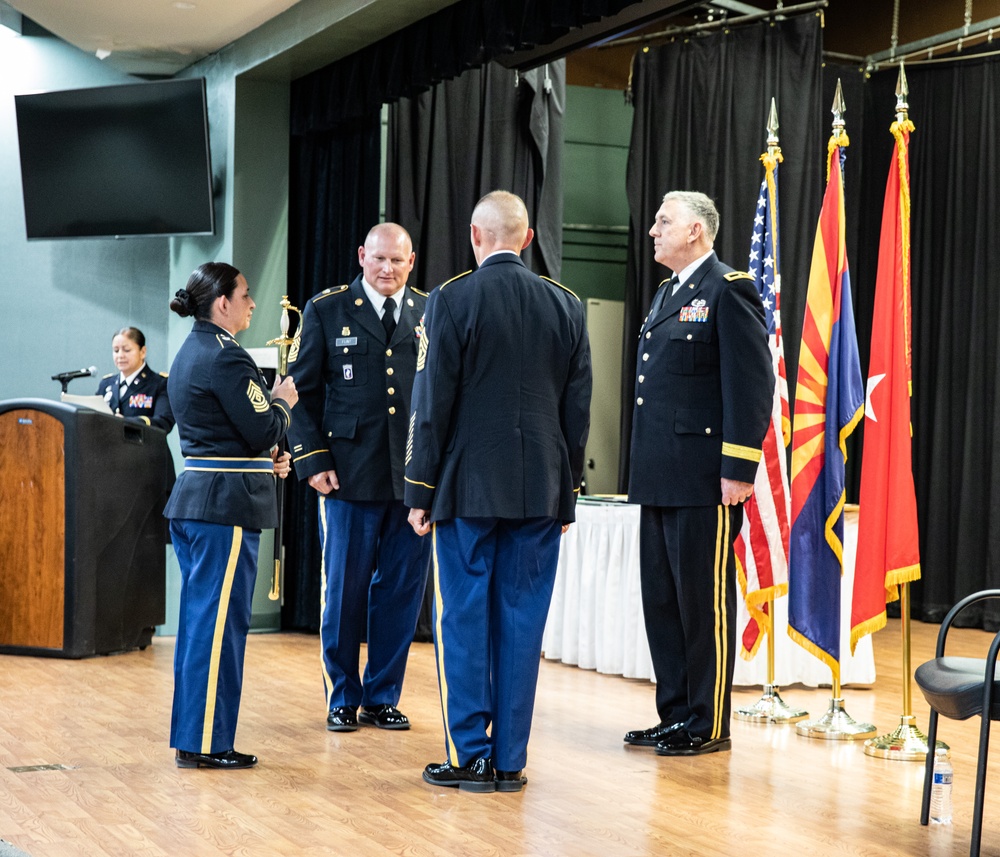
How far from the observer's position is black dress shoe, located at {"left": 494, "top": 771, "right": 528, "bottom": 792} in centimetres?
337

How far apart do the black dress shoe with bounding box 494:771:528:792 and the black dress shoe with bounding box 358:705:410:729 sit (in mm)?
835

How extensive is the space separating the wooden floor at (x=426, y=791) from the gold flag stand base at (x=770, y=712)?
11 centimetres

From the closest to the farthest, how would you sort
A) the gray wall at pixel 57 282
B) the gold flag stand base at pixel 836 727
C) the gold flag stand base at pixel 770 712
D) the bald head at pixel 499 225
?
the bald head at pixel 499 225, the gold flag stand base at pixel 836 727, the gold flag stand base at pixel 770 712, the gray wall at pixel 57 282

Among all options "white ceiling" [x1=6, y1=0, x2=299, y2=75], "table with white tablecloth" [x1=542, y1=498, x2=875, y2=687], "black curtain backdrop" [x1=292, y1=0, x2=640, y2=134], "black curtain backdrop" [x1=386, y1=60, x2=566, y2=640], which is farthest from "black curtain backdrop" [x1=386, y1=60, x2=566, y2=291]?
"table with white tablecloth" [x1=542, y1=498, x2=875, y2=687]

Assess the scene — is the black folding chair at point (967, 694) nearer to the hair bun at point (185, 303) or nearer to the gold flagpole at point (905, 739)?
the gold flagpole at point (905, 739)

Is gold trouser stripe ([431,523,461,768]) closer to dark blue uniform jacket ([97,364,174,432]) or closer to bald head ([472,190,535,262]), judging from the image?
bald head ([472,190,535,262])

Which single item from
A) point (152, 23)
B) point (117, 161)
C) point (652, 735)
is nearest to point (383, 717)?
point (652, 735)

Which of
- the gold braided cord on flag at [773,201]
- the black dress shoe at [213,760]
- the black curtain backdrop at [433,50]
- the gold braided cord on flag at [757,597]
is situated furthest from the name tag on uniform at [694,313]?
the black dress shoe at [213,760]

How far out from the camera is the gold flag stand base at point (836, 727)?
424 centimetres

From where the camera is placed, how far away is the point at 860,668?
5.21 m

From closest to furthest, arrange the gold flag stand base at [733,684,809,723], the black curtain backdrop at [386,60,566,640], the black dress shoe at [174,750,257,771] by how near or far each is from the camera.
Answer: the black dress shoe at [174,750,257,771] < the gold flag stand base at [733,684,809,723] < the black curtain backdrop at [386,60,566,640]

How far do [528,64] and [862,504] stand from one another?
2.34m

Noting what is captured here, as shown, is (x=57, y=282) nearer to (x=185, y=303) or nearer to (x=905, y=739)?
(x=185, y=303)

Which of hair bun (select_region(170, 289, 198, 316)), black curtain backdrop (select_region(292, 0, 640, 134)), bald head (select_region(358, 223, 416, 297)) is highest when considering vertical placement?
black curtain backdrop (select_region(292, 0, 640, 134))
